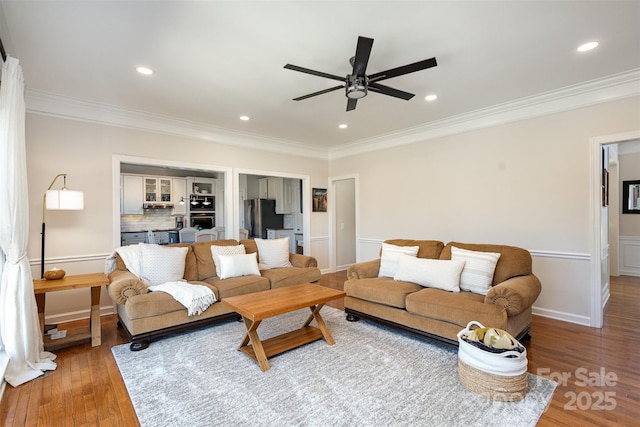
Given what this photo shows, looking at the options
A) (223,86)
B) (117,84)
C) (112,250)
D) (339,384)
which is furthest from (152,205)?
(339,384)

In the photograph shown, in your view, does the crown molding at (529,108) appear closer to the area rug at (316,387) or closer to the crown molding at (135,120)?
the crown molding at (135,120)

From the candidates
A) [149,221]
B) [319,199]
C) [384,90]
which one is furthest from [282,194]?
[384,90]

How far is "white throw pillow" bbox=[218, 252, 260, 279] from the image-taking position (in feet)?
12.7

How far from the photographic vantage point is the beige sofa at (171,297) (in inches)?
115

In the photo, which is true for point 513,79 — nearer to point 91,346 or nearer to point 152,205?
point 91,346

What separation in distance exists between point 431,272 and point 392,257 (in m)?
0.63

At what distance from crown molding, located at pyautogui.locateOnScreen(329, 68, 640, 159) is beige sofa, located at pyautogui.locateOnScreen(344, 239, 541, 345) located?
1.79 metres

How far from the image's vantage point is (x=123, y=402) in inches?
83.0

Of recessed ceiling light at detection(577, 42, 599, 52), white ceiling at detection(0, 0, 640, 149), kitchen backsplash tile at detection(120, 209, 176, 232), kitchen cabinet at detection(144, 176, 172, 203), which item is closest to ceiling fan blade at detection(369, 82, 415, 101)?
white ceiling at detection(0, 0, 640, 149)

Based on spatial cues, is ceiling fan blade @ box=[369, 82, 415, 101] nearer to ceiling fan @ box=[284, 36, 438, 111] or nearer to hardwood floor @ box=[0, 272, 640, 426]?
ceiling fan @ box=[284, 36, 438, 111]

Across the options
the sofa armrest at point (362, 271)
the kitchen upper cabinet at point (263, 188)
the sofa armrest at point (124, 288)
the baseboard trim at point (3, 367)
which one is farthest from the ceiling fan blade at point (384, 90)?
the kitchen upper cabinet at point (263, 188)

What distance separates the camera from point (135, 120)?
4082 mm

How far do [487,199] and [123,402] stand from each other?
Result: 4.47 metres

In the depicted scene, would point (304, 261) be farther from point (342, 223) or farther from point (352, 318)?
point (342, 223)
